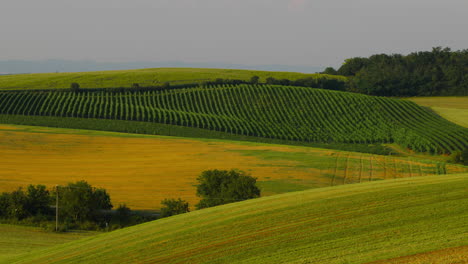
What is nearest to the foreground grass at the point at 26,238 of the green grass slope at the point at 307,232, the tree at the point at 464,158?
the green grass slope at the point at 307,232

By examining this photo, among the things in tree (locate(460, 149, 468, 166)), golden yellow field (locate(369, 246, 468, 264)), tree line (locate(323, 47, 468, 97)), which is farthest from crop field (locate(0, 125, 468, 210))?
tree line (locate(323, 47, 468, 97))

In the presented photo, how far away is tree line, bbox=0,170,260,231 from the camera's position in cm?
3406

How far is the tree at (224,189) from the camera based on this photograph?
35062mm

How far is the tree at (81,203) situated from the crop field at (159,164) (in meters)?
3.39

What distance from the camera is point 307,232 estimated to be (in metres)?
19.8

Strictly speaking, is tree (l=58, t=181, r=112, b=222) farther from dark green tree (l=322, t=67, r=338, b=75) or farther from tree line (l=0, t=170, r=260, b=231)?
dark green tree (l=322, t=67, r=338, b=75)

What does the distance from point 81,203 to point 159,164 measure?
19234 millimetres

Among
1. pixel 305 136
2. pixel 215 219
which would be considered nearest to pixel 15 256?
pixel 215 219

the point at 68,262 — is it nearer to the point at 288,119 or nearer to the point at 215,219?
the point at 215,219

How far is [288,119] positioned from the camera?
88938 millimetres

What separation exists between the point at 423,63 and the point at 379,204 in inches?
5756

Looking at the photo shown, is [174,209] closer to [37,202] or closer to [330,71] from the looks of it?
[37,202]

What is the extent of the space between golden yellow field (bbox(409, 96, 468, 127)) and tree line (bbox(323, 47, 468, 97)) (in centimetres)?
566

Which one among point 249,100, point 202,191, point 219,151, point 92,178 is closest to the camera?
point 202,191
